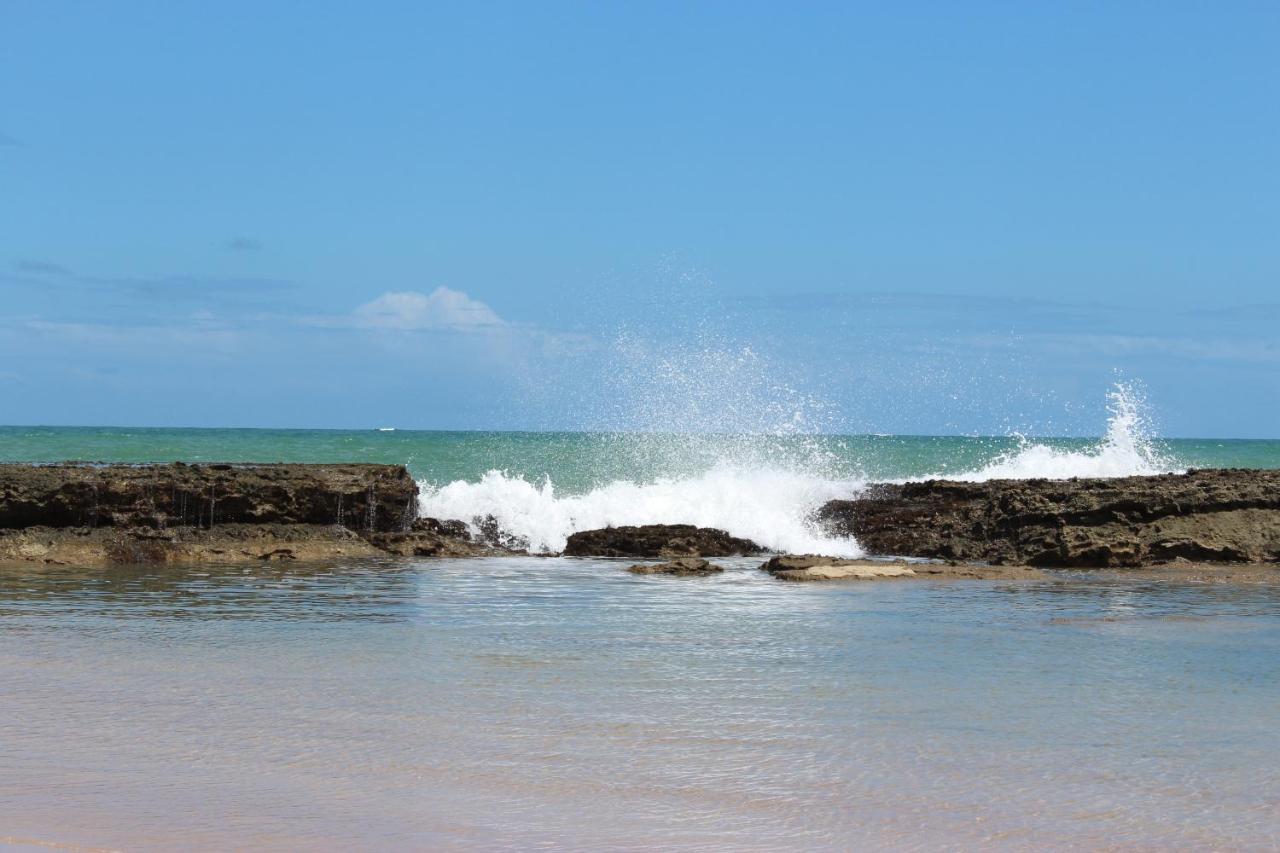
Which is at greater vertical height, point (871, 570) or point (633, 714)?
point (871, 570)

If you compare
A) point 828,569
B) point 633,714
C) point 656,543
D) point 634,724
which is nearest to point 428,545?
point 656,543

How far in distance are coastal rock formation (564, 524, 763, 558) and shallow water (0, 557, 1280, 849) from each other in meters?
5.59

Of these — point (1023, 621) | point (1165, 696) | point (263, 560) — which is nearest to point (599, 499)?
point (263, 560)

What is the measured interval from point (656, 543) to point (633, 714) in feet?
35.1

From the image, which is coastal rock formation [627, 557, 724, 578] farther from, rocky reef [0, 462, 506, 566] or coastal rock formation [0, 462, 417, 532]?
coastal rock formation [0, 462, 417, 532]

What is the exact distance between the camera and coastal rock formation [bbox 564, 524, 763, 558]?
17766 mm

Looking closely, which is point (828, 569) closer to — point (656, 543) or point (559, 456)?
point (656, 543)

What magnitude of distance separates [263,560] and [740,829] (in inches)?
465

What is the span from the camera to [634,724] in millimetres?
6930

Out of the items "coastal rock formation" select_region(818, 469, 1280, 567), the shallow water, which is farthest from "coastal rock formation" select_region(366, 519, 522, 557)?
"coastal rock formation" select_region(818, 469, 1280, 567)

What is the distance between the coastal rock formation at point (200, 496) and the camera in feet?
52.6

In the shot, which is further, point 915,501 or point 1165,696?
point 915,501

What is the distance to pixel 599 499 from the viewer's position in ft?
72.3

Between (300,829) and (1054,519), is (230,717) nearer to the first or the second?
(300,829)
